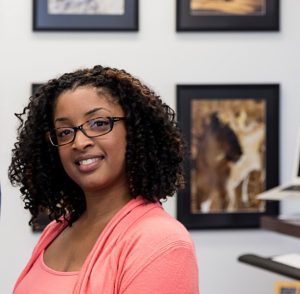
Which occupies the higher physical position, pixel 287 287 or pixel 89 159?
pixel 89 159

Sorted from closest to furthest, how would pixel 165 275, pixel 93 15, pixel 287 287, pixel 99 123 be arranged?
pixel 165 275
pixel 99 123
pixel 287 287
pixel 93 15

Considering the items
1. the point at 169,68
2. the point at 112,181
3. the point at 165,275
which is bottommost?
the point at 165,275

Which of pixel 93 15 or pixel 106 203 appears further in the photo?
pixel 93 15

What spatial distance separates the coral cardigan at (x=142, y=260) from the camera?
3.50 ft

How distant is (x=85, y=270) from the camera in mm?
1126

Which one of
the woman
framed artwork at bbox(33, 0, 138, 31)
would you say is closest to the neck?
the woman

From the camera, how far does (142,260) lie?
1077 mm

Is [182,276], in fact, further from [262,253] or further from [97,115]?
[262,253]

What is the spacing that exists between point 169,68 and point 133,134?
127 centimetres

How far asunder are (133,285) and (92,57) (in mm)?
1457


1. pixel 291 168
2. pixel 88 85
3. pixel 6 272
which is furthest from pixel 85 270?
pixel 291 168

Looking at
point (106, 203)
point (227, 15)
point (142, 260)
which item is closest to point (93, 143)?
point (106, 203)

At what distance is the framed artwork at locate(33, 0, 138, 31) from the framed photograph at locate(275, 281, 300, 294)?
106cm

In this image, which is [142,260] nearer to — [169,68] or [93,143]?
[93,143]
